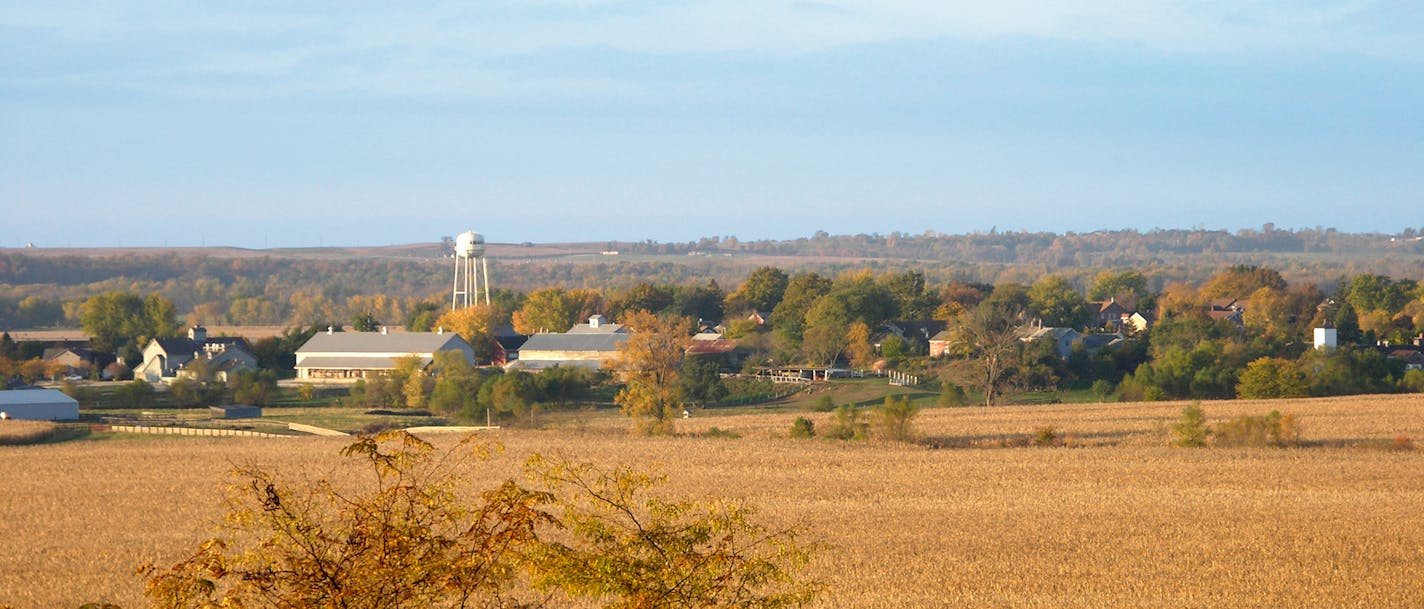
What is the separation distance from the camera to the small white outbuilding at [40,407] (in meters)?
61.6

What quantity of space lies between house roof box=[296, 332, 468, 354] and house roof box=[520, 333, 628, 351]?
4.67m

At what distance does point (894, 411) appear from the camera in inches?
1884

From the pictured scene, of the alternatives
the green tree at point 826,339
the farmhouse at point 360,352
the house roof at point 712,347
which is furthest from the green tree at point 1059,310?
the farmhouse at point 360,352

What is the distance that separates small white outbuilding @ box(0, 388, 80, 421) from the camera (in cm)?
6162

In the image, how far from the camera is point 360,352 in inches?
3386

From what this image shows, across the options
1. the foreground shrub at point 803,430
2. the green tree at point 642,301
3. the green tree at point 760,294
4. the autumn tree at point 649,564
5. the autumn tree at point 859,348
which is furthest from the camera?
the green tree at point 760,294

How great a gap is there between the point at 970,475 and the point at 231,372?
5081cm

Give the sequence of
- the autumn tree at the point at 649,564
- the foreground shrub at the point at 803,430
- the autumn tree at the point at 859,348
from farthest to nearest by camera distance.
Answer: the autumn tree at the point at 859,348 < the foreground shrub at the point at 803,430 < the autumn tree at the point at 649,564

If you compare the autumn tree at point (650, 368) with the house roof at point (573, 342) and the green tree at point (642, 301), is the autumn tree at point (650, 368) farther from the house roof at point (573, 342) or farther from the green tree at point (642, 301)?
the green tree at point (642, 301)

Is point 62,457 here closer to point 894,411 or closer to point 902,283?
point 894,411

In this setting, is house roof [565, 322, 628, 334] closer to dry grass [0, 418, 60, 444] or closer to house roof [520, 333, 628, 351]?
house roof [520, 333, 628, 351]

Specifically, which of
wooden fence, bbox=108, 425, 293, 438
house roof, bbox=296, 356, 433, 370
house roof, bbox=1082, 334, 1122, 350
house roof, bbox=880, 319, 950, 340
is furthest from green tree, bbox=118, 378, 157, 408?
house roof, bbox=1082, 334, 1122, 350

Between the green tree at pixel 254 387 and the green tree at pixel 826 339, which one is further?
the green tree at pixel 826 339

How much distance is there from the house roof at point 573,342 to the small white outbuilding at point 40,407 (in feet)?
101
